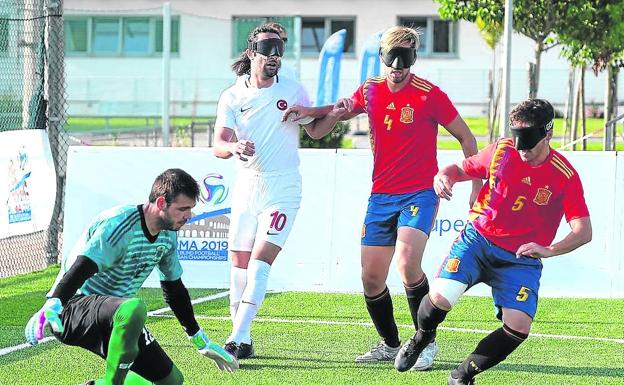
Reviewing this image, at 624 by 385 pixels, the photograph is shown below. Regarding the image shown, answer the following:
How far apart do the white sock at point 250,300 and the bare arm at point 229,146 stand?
2.43 feet

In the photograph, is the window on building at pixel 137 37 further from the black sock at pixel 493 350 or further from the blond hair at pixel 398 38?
the black sock at pixel 493 350

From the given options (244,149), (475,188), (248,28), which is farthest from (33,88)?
(248,28)

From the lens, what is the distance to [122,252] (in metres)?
6.18

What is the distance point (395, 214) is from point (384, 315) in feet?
2.27

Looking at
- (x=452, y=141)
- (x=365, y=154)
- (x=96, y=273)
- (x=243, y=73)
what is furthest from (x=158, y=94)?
(x=96, y=273)

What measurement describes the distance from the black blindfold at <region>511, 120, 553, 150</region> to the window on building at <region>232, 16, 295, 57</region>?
13363 mm

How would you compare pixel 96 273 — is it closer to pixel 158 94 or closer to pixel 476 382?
pixel 476 382

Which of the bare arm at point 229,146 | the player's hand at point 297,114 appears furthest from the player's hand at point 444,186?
the player's hand at point 297,114

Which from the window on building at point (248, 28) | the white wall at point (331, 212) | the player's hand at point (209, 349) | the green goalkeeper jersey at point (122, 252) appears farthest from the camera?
the window on building at point (248, 28)

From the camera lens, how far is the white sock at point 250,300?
8094mm

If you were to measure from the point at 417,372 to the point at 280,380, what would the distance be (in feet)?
3.00

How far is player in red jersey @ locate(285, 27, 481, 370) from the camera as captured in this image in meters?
7.93

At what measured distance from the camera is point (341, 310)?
1041cm

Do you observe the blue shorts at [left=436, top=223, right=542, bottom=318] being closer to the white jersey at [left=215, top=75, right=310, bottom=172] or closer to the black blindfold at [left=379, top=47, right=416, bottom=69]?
the black blindfold at [left=379, top=47, right=416, bottom=69]
